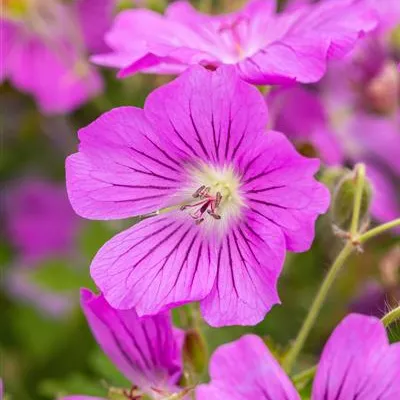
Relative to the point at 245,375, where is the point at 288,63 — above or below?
Result: above

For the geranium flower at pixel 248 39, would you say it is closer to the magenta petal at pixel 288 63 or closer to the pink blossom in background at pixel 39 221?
the magenta petal at pixel 288 63

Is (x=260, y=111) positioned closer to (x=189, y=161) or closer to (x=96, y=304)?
(x=189, y=161)

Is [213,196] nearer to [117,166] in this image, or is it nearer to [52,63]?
[117,166]

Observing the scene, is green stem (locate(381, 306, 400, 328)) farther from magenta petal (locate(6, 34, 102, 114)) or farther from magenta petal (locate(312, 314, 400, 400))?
magenta petal (locate(6, 34, 102, 114))

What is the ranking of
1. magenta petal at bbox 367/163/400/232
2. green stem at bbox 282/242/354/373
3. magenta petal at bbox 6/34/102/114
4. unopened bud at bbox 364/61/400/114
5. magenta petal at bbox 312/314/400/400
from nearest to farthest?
magenta petal at bbox 312/314/400/400 < green stem at bbox 282/242/354/373 < magenta petal at bbox 367/163/400/232 < unopened bud at bbox 364/61/400/114 < magenta petal at bbox 6/34/102/114

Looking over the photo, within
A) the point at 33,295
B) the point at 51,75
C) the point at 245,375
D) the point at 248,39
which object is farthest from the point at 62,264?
Result: the point at 245,375

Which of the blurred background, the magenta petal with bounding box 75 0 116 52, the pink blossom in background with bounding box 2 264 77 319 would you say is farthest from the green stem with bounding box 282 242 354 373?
the pink blossom in background with bounding box 2 264 77 319

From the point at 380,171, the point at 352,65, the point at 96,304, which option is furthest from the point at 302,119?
the point at 96,304

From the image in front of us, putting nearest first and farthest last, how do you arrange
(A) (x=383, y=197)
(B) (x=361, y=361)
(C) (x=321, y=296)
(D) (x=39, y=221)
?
(B) (x=361, y=361), (C) (x=321, y=296), (A) (x=383, y=197), (D) (x=39, y=221)
